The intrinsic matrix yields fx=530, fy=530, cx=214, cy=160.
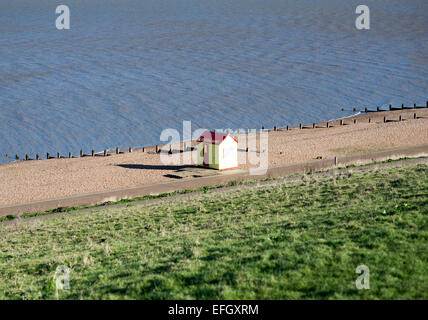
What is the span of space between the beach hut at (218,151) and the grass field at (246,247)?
41.5 feet

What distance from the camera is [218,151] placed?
34844 mm

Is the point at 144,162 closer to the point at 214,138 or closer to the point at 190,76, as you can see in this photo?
the point at 214,138

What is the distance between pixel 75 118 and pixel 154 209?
151 feet

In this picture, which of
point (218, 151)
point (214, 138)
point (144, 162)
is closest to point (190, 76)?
point (144, 162)

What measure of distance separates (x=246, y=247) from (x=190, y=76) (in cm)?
7819

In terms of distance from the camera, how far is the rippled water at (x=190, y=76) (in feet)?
206

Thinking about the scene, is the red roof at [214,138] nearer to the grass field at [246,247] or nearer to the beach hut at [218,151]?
the beach hut at [218,151]

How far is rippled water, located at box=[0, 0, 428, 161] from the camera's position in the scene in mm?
62812

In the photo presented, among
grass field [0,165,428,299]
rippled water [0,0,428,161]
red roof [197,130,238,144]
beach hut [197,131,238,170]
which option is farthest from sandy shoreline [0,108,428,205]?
grass field [0,165,428,299]

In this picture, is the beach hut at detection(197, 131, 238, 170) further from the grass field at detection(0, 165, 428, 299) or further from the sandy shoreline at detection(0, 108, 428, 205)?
the grass field at detection(0, 165, 428, 299)

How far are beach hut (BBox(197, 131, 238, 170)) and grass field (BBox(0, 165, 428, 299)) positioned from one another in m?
12.7
